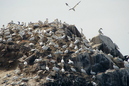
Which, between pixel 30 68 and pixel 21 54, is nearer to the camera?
pixel 30 68

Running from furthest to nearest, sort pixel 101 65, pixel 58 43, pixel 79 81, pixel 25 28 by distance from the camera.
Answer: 1. pixel 25 28
2. pixel 58 43
3. pixel 101 65
4. pixel 79 81

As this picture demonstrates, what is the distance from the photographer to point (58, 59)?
57219 millimetres

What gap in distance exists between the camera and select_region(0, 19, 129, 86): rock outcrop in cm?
5344

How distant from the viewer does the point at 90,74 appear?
55938mm

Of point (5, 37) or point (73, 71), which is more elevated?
point (5, 37)

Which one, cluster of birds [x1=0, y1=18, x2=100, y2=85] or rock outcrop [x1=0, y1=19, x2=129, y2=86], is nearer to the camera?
rock outcrop [x1=0, y1=19, x2=129, y2=86]

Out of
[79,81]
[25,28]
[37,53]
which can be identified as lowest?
[79,81]

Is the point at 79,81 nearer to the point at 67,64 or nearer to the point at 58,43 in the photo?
the point at 67,64

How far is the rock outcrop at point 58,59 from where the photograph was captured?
53438mm

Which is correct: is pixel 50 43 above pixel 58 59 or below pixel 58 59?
above

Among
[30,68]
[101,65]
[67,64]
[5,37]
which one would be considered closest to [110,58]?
[101,65]

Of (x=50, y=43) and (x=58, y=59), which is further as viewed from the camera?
(x=50, y=43)

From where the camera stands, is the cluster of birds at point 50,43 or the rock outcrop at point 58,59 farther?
the cluster of birds at point 50,43

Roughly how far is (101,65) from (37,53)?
29.2 feet
